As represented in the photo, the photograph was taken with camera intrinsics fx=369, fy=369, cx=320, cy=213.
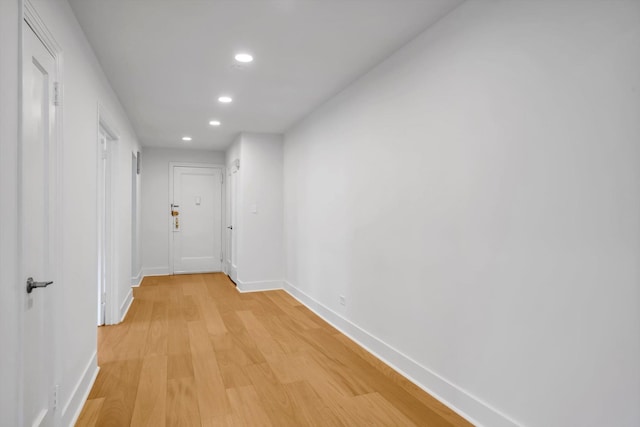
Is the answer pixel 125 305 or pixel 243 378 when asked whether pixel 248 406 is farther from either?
pixel 125 305

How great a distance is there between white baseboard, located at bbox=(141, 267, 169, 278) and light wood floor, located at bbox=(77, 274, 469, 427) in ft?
9.36

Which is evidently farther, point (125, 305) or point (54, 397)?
point (125, 305)

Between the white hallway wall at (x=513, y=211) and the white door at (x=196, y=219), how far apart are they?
16.5ft

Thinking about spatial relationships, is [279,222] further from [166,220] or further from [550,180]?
[550,180]

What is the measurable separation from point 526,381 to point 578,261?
683 millimetres

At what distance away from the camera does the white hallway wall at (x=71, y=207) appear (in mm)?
1381

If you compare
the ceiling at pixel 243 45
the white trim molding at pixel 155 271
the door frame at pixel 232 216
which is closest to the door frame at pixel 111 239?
the ceiling at pixel 243 45

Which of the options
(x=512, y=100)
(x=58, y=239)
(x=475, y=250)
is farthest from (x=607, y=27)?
(x=58, y=239)

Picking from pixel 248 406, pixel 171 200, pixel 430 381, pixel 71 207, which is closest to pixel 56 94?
pixel 71 207

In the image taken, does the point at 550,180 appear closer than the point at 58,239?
Yes

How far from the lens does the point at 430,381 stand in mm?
2535

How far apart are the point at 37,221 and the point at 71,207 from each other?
60 cm

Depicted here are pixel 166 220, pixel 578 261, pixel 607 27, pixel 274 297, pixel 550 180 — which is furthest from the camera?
pixel 166 220

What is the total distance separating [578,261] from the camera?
65.0 inches
